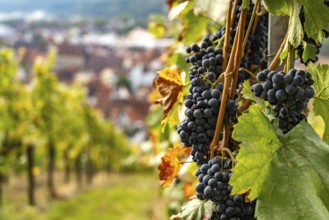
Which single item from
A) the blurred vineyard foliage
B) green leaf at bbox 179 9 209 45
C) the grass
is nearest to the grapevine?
green leaf at bbox 179 9 209 45

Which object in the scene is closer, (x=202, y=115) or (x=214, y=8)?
(x=202, y=115)

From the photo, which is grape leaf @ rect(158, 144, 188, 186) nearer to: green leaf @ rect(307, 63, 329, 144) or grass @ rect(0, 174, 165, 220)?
green leaf @ rect(307, 63, 329, 144)

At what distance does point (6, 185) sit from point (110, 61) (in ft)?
221

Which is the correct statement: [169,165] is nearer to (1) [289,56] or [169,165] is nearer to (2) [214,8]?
(1) [289,56]

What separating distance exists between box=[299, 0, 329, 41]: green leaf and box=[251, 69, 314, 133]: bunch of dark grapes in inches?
4.8

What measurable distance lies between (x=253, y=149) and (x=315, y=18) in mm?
339

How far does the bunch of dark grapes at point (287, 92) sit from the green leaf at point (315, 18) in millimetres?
121

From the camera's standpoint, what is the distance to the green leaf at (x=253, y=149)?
3.02 ft

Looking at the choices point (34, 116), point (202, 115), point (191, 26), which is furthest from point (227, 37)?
point (34, 116)

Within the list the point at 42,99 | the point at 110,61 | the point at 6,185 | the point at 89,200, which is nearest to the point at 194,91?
the point at 42,99

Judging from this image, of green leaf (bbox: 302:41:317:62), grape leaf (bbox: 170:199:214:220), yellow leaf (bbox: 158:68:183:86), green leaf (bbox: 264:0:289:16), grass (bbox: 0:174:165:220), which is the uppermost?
green leaf (bbox: 264:0:289:16)

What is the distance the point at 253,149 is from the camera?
930 millimetres

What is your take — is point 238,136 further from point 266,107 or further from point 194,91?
point 194,91

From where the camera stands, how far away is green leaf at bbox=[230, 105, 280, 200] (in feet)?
3.02
